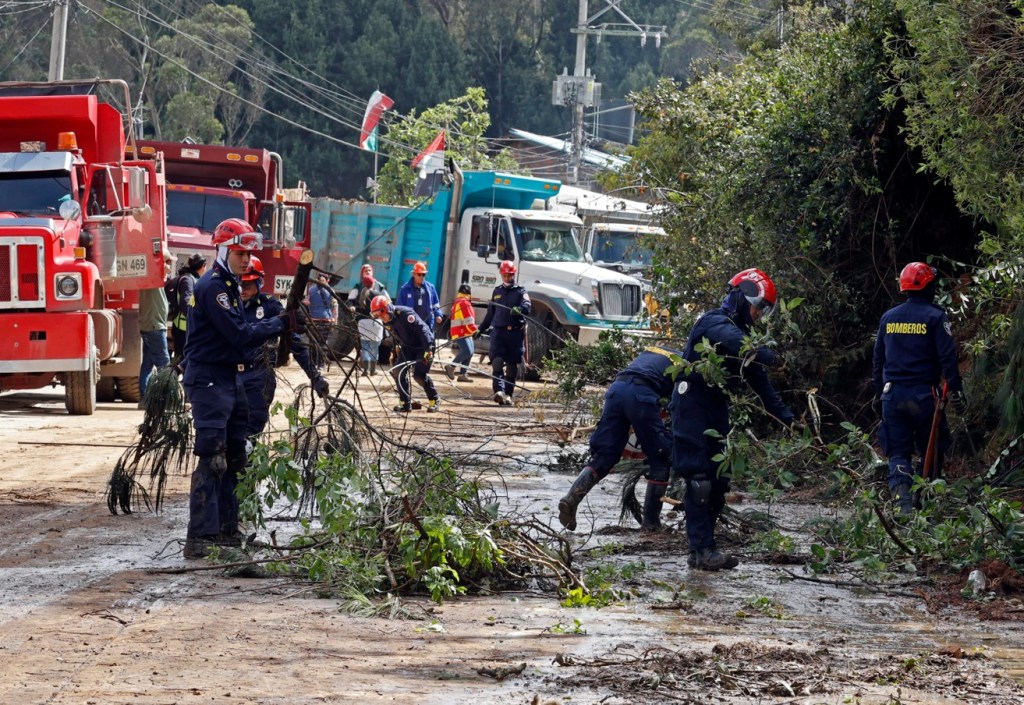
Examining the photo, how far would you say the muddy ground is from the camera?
556cm

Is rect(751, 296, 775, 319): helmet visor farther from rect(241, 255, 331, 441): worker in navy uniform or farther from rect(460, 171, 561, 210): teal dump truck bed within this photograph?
rect(460, 171, 561, 210): teal dump truck bed

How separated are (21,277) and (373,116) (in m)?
28.8

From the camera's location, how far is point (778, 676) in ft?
19.2

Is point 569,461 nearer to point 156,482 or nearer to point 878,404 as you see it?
point 878,404

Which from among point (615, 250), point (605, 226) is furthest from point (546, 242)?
point (615, 250)

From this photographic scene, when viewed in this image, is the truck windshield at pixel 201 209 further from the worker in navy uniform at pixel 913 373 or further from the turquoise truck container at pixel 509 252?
the worker in navy uniform at pixel 913 373

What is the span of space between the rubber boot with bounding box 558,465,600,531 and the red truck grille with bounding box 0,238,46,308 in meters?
7.79

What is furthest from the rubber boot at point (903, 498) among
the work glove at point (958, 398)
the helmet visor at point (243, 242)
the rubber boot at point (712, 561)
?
the helmet visor at point (243, 242)

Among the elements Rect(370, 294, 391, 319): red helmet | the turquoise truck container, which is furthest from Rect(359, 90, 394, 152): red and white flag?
Rect(370, 294, 391, 319): red helmet

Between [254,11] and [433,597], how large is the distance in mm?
55237

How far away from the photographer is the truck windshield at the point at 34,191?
15883mm

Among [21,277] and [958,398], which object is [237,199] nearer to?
[21,277]

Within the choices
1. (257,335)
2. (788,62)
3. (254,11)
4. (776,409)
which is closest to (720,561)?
(776,409)

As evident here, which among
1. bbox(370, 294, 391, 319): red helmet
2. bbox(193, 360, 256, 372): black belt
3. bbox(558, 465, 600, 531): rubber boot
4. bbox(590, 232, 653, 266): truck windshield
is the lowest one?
bbox(558, 465, 600, 531): rubber boot
